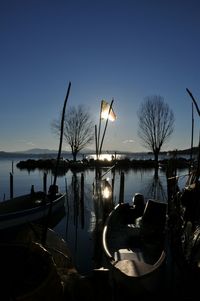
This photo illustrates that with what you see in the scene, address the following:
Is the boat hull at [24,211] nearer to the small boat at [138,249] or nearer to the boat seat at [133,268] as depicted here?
the small boat at [138,249]

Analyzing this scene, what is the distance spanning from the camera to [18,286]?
17.7 ft

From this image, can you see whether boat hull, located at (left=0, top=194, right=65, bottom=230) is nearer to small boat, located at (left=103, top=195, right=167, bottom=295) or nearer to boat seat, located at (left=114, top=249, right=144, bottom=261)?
small boat, located at (left=103, top=195, right=167, bottom=295)

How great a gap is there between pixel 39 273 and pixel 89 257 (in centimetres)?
601

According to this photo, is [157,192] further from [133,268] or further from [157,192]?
[133,268]

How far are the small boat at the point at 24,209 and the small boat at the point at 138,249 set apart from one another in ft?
7.99

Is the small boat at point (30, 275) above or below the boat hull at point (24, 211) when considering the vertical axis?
above

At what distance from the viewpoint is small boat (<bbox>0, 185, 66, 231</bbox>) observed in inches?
521

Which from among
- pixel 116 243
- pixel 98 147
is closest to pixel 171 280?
pixel 116 243

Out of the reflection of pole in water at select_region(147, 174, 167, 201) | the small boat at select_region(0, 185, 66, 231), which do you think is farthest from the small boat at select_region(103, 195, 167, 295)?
the reflection of pole in water at select_region(147, 174, 167, 201)

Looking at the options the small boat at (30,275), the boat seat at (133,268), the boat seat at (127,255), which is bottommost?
the boat seat at (127,255)

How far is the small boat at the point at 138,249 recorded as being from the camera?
7043 mm

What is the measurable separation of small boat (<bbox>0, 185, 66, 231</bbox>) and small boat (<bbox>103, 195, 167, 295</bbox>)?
2435mm

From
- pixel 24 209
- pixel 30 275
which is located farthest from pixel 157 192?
pixel 30 275

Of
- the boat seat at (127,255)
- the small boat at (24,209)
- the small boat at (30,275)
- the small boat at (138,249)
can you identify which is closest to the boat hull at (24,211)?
the small boat at (24,209)
